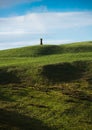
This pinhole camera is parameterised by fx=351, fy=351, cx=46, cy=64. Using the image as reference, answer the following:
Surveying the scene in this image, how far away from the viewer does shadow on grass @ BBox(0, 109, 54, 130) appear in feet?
110

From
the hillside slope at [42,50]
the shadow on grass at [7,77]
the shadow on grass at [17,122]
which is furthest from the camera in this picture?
the hillside slope at [42,50]

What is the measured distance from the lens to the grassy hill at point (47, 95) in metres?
35.0

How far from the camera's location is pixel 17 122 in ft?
114

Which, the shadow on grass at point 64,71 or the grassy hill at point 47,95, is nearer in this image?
the grassy hill at point 47,95

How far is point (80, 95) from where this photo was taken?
42.4 m

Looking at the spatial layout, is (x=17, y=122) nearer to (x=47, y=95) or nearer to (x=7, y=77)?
(x=47, y=95)

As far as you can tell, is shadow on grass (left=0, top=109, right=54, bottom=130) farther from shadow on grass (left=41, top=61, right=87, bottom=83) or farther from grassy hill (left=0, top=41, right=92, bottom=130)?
shadow on grass (left=41, top=61, right=87, bottom=83)

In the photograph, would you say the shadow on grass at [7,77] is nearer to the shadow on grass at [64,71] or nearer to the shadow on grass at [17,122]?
the shadow on grass at [64,71]

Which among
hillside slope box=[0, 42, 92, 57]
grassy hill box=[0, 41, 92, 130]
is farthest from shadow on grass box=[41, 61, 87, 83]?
hillside slope box=[0, 42, 92, 57]

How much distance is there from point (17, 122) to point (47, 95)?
858 cm

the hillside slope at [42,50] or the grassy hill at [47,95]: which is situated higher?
the hillside slope at [42,50]

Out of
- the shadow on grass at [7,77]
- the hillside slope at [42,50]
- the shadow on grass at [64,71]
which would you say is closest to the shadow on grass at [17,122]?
the shadow on grass at [7,77]

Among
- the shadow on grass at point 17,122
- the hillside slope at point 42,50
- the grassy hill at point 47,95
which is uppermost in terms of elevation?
the hillside slope at point 42,50

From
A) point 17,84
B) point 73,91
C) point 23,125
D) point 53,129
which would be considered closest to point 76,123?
point 53,129
